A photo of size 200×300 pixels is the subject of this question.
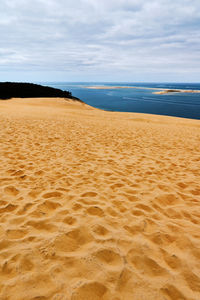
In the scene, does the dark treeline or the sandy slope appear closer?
the sandy slope

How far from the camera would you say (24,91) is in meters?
37.6

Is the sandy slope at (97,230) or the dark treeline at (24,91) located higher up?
the dark treeline at (24,91)

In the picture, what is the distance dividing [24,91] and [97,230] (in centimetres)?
4083

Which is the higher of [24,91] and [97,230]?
[24,91]

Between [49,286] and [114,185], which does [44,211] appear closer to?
[49,286]

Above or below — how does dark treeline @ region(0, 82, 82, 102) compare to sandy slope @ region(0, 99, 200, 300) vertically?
above

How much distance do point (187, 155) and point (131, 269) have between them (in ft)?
19.2

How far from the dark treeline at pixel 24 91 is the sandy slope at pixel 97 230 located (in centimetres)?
3423

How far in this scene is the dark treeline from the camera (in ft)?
114

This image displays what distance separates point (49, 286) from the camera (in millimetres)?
1919

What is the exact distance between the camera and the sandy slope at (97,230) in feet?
6.46

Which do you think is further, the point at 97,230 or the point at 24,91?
the point at 24,91

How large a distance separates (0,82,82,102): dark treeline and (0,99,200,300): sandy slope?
34.2m

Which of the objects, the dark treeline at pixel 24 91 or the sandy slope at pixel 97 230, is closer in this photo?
the sandy slope at pixel 97 230
